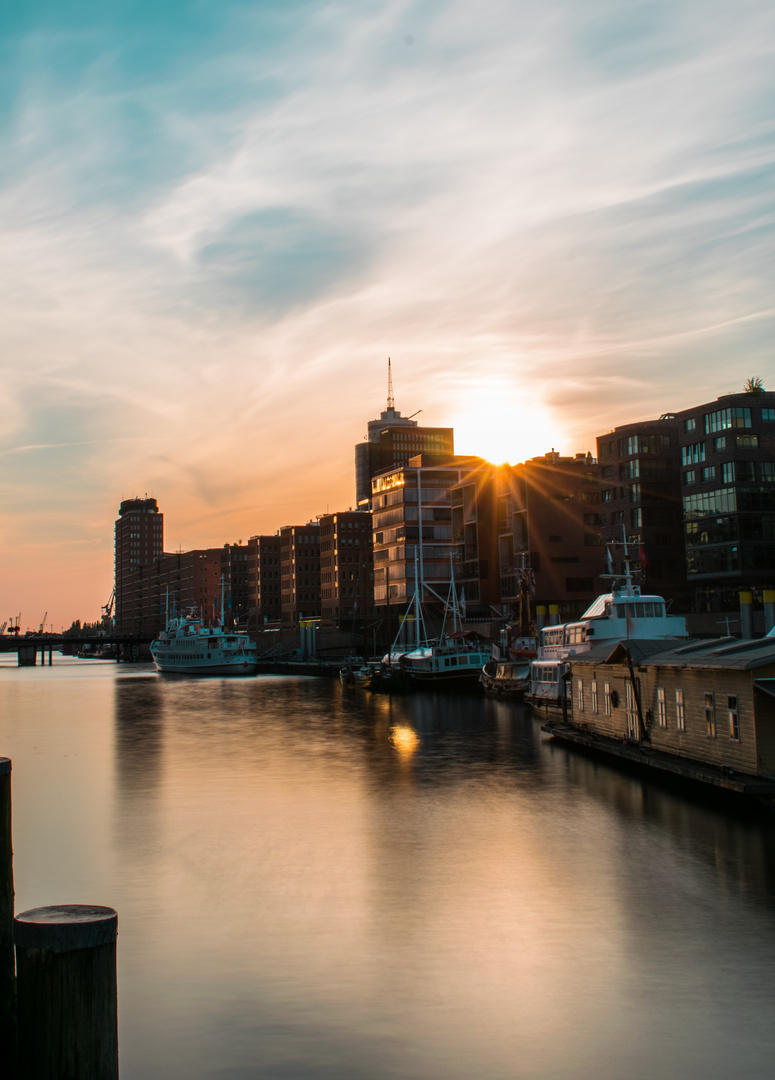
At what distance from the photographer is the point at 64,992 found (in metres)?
7.54

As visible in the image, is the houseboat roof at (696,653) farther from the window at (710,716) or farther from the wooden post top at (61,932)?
the wooden post top at (61,932)

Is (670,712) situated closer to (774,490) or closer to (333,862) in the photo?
(333,862)

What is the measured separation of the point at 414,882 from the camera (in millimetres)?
23469

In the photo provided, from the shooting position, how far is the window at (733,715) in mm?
29595

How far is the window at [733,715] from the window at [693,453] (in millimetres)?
89076

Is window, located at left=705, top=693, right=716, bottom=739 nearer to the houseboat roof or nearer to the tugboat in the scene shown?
the houseboat roof

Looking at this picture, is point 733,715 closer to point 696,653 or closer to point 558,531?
point 696,653

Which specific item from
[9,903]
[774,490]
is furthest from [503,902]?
[774,490]

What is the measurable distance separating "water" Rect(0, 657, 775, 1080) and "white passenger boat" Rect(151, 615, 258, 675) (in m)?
118

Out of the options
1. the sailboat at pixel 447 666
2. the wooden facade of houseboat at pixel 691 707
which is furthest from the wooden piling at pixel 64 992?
the sailboat at pixel 447 666

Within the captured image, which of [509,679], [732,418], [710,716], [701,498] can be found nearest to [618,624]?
[710,716]

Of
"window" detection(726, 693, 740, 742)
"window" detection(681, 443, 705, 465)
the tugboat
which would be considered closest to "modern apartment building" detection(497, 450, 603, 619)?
the tugboat

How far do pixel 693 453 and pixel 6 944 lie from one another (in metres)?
114

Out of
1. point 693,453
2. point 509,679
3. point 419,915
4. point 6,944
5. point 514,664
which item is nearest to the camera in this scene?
point 6,944
